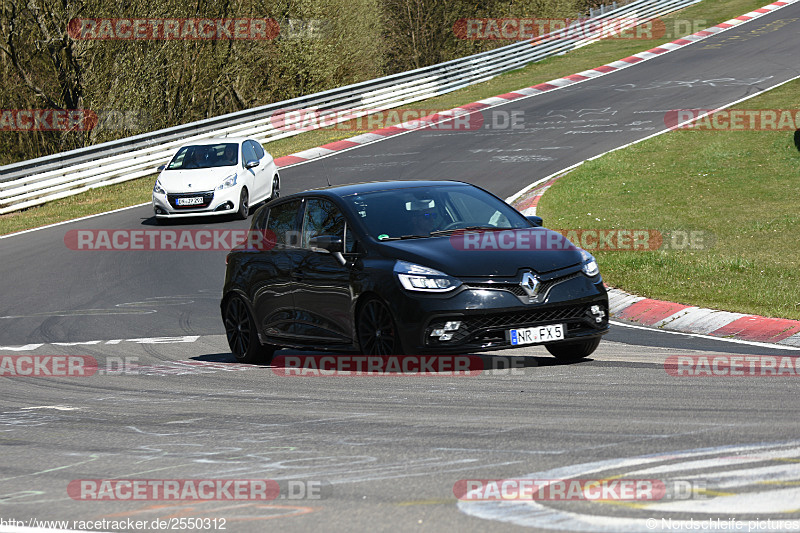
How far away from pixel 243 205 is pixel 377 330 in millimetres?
13624

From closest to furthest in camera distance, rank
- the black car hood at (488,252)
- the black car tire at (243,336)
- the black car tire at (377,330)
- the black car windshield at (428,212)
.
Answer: the black car hood at (488,252) < the black car tire at (377,330) < the black car windshield at (428,212) < the black car tire at (243,336)

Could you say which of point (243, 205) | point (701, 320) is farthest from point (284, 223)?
point (243, 205)

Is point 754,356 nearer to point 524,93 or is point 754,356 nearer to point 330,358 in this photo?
point 330,358

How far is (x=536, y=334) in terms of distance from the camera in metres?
8.84

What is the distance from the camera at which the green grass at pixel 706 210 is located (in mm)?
12844

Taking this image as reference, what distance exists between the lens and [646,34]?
48156mm

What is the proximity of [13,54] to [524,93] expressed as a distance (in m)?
16.1

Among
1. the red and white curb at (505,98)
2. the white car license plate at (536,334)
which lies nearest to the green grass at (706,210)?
the white car license plate at (536,334)

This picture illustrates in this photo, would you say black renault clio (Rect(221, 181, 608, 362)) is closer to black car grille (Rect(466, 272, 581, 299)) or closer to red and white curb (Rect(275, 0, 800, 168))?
black car grille (Rect(466, 272, 581, 299))

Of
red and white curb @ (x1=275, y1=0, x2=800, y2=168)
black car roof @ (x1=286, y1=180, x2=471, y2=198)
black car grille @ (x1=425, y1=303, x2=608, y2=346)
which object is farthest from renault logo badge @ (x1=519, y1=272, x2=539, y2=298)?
red and white curb @ (x1=275, y1=0, x2=800, y2=168)

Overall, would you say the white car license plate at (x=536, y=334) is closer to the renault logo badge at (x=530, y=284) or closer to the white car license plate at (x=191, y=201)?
the renault logo badge at (x=530, y=284)

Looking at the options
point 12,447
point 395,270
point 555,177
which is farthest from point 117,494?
point 555,177

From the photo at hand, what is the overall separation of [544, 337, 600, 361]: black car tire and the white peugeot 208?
13.3m

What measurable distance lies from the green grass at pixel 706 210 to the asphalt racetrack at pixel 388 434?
5.68 ft
